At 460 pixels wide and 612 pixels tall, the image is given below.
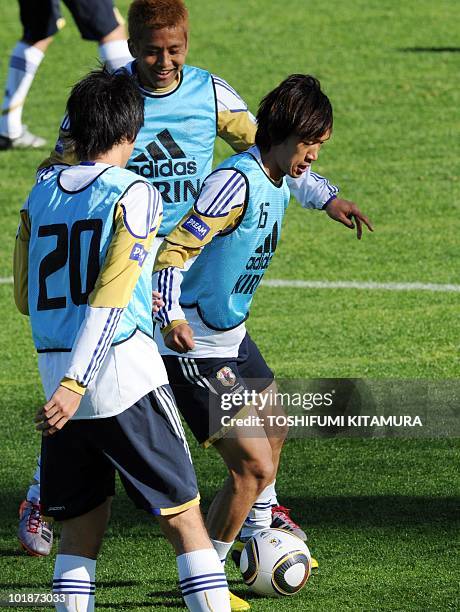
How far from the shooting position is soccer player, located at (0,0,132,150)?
12.0m

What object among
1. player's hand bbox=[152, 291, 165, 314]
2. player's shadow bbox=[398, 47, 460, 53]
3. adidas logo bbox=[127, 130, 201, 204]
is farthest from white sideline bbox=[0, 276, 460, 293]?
→ player's shadow bbox=[398, 47, 460, 53]

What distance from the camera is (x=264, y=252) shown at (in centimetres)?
507

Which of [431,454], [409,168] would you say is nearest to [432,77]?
[409,168]

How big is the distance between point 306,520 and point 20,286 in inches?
81.9

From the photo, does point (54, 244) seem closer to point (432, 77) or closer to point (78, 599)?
point (78, 599)

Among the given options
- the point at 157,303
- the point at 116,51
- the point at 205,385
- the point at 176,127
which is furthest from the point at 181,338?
the point at 116,51

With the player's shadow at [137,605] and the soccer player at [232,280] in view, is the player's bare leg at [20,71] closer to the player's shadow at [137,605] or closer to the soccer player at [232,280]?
the soccer player at [232,280]

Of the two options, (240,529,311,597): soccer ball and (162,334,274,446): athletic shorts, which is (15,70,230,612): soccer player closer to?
(162,334,274,446): athletic shorts

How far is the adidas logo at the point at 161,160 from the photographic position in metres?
5.70

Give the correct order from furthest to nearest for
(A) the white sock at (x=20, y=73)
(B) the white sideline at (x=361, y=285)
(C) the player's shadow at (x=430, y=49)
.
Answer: (C) the player's shadow at (x=430, y=49)
(A) the white sock at (x=20, y=73)
(B) the white sideline at (x=361, y=285)

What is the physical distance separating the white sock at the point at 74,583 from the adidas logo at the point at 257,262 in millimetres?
1308

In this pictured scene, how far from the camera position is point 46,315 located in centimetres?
415

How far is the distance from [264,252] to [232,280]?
6.2 inches

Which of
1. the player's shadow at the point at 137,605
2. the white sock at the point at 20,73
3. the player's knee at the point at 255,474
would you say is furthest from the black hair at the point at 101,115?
the white sock at the point at 20,73
